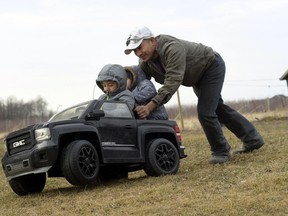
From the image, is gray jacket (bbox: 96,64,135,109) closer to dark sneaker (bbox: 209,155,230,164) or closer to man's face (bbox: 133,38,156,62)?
man's face (bbox: 133,38,156,62)

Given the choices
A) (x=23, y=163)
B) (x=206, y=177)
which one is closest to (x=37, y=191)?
(x=23, y=163)

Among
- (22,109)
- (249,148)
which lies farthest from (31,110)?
(249,148)

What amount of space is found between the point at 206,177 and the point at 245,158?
5.81 feet

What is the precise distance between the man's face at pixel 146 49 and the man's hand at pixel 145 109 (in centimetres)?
65

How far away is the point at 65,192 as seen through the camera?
20.5 feet

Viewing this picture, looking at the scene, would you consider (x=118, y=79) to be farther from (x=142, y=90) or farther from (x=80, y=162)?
(x=80, y=162)

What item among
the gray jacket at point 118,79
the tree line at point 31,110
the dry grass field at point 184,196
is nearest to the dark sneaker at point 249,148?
the dry grass field at point 184,196

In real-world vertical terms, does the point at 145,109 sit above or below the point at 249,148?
above

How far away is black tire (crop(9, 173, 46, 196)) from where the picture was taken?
6.32 m

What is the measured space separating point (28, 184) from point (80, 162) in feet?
3.37

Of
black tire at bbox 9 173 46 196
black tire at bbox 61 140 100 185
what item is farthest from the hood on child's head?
black tire at bbox 9 173 46 196

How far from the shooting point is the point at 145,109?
6539 mm

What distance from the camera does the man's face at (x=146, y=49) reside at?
21.9 feet

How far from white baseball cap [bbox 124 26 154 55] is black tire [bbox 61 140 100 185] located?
142cm
